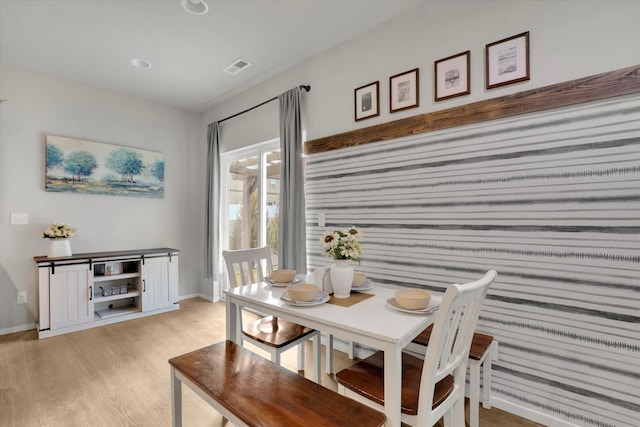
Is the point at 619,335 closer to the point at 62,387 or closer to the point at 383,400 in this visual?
the point at 383,400

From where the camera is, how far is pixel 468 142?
1.97m

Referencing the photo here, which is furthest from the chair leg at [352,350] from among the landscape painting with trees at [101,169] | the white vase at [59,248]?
the landscape painting with trees at [101,169]

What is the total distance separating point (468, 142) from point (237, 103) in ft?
9.83

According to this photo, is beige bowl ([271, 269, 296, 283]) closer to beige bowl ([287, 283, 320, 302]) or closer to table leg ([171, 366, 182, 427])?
beige bowl ([287, 283, 320, 302])

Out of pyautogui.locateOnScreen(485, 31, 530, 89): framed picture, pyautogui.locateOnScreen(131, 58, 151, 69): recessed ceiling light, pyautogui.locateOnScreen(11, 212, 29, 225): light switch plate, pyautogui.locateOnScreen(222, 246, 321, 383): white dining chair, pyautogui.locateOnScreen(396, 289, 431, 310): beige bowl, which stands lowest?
pyautogui.locateOnScreen(222, 246, 321, 383): white dining chair

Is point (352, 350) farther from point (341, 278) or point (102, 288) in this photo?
point (102, 288)

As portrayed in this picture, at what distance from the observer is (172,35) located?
8.55 ft

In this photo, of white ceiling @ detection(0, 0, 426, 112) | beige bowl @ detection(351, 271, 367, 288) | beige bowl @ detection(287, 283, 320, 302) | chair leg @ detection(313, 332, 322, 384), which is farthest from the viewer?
white ceiling @ detection(0, 0, 426, 112)

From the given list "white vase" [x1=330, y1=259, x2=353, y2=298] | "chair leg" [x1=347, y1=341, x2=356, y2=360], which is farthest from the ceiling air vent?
"chair leg" [x1=347, y1=341, x2=356, y2=360]

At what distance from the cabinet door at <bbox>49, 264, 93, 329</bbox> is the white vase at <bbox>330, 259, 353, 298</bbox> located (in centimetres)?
302

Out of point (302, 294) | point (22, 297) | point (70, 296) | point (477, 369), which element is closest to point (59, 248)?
point (70, 296)

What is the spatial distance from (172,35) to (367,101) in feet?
5.97

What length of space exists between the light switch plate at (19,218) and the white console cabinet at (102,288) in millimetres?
510

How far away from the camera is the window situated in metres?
3.59
